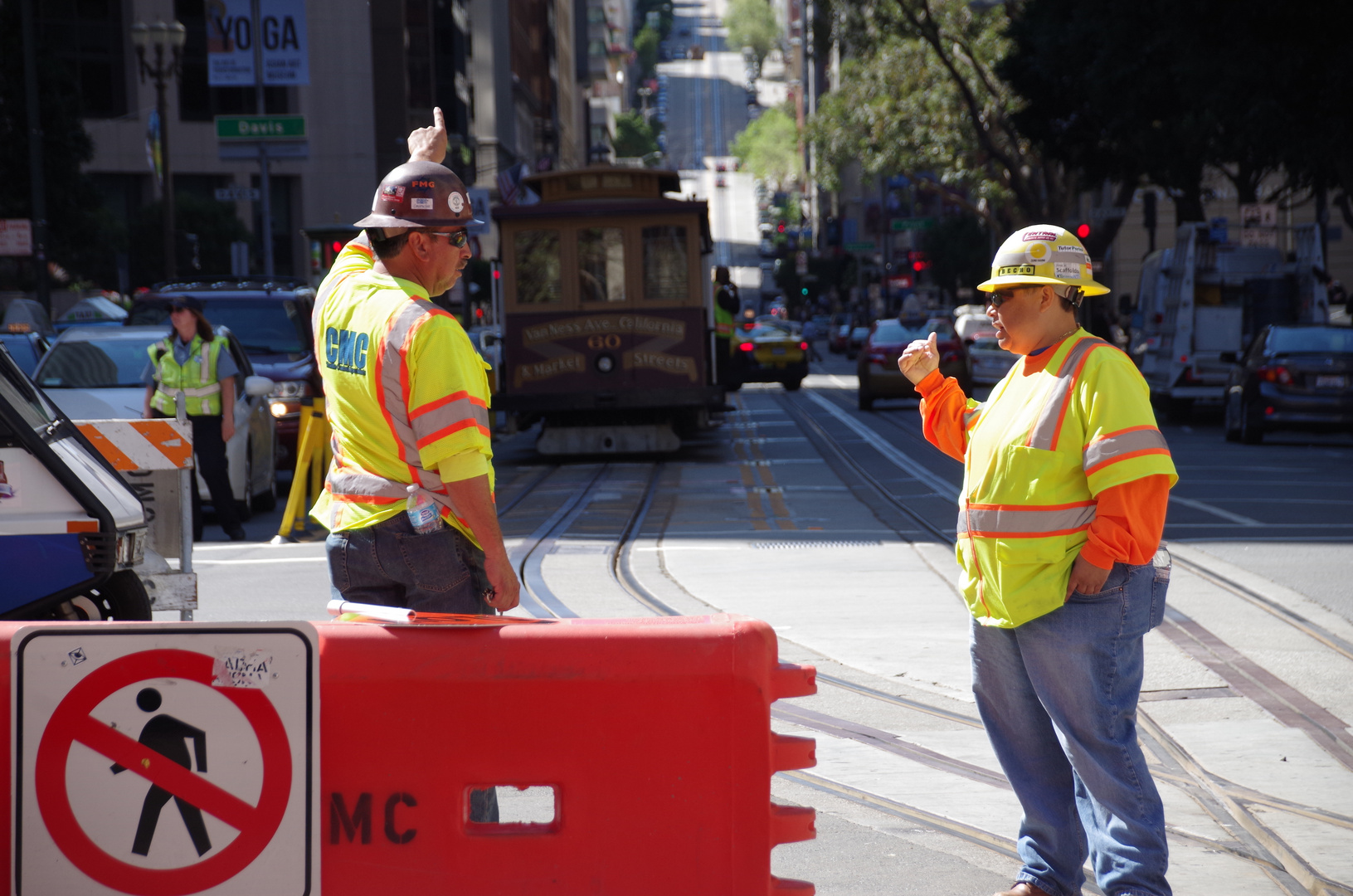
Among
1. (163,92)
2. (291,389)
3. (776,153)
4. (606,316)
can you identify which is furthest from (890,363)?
(776,153)

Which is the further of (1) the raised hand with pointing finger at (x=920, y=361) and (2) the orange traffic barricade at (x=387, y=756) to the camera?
(1) the raised hand with pointing finger at (x=920, y=361)

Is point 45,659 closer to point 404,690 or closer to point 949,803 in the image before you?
point 404,690

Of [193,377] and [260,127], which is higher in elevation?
[260,127]

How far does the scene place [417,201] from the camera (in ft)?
13.6

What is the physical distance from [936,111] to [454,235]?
4564 cm

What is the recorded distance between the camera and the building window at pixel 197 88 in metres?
60.5

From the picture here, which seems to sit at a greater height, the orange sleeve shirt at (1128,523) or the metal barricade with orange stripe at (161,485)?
the orange sleeve shirt at (1128,523)

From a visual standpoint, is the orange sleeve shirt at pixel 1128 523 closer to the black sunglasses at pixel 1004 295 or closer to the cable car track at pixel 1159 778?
the black sunglasses at pixel 1004 295

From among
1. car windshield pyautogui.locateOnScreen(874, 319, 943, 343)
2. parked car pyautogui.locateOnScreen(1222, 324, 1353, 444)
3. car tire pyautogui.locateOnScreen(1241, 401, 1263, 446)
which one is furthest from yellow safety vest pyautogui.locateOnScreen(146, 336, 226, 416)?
car windshield pyautogui.locateOnScreen(874, 319, 943, 343)

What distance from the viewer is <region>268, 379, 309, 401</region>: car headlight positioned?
15633 mm

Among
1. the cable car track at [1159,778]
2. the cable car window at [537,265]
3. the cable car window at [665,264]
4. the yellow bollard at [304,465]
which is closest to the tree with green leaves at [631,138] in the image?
the cable car window at [537,265]

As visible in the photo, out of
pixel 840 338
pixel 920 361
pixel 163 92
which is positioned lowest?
pixel 840 338

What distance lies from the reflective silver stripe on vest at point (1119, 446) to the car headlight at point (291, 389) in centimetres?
1257

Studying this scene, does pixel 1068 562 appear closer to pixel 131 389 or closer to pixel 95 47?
pixel 131 389
